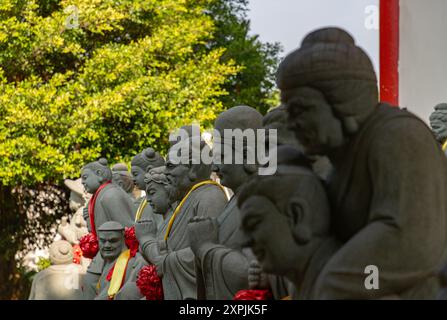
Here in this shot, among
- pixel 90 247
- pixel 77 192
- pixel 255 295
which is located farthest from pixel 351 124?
pixel 77 192

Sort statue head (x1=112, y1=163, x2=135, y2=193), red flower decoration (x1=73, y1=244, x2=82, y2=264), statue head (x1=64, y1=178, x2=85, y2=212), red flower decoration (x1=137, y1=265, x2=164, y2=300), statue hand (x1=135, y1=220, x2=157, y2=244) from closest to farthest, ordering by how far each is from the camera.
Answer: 1. red flower decoration (x1=137, y1=265, x2=164, y2=300)
2. statue hand (x1=135, y1=220, x2=157, y2=244)
3. red flower decoration (x1=73, y1=244, x2=82, y2=264)
4. statue head (x1=112, y1=163, x2=135, y2=193)
5. statue head (x1=64, y1=178, x2=85, y2=212)

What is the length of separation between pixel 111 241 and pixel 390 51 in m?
Result: 3.52

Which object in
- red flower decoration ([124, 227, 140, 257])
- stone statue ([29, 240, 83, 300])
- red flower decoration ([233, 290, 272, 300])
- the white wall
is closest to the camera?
red flower decoration ([233, 290, 272, 300])

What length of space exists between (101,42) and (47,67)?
1352 millimetres

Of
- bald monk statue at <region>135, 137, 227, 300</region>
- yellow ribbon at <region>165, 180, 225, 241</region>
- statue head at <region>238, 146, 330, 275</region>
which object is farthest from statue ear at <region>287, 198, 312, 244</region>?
yellow ribbon at <region>165, 180, 225, 241</region>

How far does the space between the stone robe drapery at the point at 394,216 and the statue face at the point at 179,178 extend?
196 inches

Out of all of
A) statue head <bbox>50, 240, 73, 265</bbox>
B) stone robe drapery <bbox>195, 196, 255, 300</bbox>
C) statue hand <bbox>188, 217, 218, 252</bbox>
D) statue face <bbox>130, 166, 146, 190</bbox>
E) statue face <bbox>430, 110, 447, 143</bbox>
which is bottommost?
stone robe drapery <bbox>195, 196, 255, 300</bbox>

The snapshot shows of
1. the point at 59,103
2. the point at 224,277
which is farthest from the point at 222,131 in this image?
the point at 59,103

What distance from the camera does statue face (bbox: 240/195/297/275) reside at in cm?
477

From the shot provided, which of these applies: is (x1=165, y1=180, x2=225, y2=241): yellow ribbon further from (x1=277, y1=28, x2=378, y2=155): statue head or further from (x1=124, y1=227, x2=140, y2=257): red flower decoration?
(x1=277, y1=28, x2=378, y2=155): statue head

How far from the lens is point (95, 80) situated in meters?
26.5

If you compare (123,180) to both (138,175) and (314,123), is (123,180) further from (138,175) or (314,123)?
(314,123)

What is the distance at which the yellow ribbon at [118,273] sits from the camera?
39.0 ft

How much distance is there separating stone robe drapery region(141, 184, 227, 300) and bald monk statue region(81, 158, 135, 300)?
342cm
